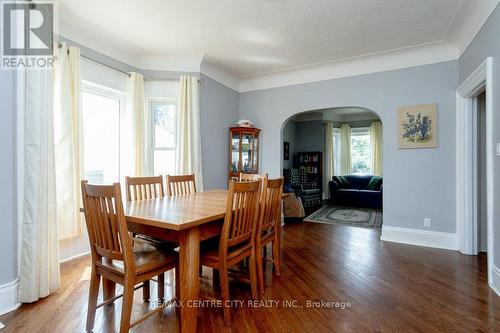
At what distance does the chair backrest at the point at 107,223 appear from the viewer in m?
1.40

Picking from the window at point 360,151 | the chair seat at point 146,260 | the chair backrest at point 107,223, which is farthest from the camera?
the window at point 360,151

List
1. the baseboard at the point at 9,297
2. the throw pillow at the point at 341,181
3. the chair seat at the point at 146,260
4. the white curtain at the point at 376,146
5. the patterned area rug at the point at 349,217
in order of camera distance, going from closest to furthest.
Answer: the chair seat at the point at 146,260, the baseboard at the point at 9,297, the patterned area rug at the point at 349,217, the throw pillow at the point at 341,181, the white curtain at the point at 376,146

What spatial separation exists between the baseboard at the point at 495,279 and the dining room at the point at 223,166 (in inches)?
0.8

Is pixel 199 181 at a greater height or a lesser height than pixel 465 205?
greater

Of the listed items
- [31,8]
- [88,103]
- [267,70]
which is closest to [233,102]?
[267,70]

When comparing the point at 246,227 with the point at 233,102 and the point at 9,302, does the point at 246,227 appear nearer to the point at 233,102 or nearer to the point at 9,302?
the point at 9,302

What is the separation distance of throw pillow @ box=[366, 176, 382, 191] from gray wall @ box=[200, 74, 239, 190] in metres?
4.08

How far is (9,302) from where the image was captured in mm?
1863

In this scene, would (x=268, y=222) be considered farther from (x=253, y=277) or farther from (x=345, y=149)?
(x=345, y=149)

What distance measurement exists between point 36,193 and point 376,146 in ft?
25.0

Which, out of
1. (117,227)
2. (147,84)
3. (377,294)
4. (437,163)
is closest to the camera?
(117,227)

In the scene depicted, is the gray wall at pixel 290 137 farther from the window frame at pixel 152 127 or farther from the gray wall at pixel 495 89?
the gray wall at pixel 495 89

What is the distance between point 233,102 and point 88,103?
2.42 metres

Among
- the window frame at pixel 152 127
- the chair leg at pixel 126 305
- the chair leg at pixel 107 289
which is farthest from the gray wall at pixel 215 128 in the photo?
the chair leg at pixel 126 305
